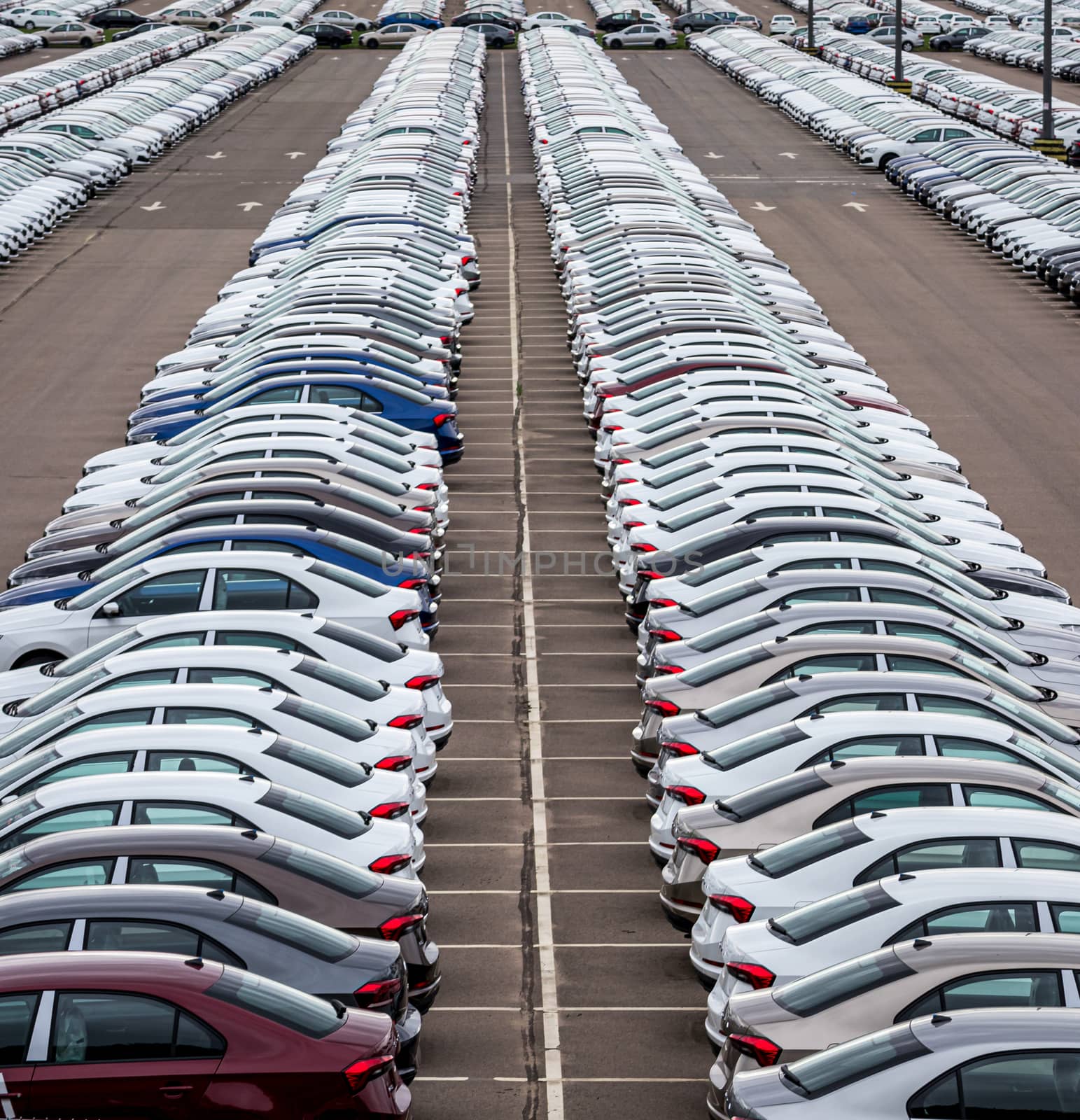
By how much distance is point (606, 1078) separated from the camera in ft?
36.1

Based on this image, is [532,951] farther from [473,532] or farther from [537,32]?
[537,32]

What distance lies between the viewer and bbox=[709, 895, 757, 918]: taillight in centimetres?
1080

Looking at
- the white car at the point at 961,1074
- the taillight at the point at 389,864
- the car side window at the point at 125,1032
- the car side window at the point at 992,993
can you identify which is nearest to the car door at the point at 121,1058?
the car side window at the point at 125,1032

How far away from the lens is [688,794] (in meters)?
12.3

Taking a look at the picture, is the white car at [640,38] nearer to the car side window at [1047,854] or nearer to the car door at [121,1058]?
the car side window at [1047,854]

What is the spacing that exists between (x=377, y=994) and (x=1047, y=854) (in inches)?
153

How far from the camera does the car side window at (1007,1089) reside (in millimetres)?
8406

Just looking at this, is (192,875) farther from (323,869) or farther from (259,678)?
(259,678)

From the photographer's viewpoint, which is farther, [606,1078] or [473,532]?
[473,532]

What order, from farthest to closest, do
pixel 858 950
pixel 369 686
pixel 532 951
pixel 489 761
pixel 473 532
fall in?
pixel 473 532
pixel 489 761
pixel 369 686
pixel 532 951
pixel 858 950

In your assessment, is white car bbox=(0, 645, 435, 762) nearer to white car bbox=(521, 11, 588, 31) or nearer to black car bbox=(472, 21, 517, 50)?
black car bbox=(472, 21, 517, 50)

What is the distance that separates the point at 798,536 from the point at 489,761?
331cm

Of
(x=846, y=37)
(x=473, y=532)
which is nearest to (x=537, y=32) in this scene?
(x=846, y=37)

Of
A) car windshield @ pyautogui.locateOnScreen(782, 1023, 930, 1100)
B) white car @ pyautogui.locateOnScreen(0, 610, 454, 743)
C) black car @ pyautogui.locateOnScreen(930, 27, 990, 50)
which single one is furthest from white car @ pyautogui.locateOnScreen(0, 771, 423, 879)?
black car @ pyautogui.locateOnScreen(930, 27, 990, 50)
